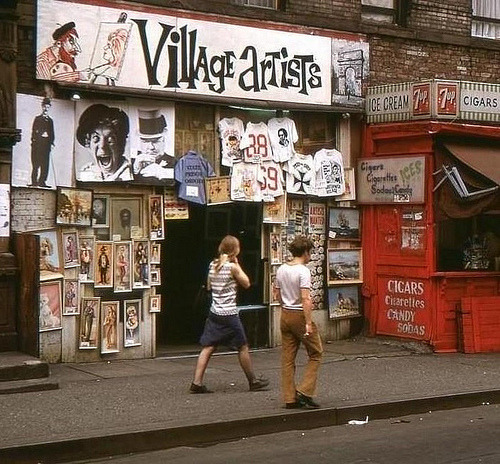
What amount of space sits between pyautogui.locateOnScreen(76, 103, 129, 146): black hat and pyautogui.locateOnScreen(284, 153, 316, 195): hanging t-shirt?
2580 mm

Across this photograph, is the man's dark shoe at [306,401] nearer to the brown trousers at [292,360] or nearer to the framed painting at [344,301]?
the brown trousers at [292,360]

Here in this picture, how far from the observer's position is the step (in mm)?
10602

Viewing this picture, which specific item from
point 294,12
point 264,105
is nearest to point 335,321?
point 264,105

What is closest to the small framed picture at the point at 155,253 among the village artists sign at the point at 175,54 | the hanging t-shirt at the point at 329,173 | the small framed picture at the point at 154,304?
the small framed picture at the point at 154,304

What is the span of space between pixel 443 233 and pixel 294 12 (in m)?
4.03

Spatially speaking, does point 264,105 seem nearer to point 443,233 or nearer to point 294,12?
point 294,12

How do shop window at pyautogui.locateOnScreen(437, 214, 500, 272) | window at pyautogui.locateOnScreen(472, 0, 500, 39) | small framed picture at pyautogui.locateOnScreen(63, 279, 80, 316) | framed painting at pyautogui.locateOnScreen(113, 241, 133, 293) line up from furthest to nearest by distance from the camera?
window at pyautogui.locateOnScreen(472, 0, 500, 39)
shop window at pyautogui.locateOnScreen(437, 214, 500, 272)
framed painting at pyautogui.locateOnScreen(113, 241, 133, 293)
small framed picture at pyautogui.locateOnScreen(63, 279, 80, 316)

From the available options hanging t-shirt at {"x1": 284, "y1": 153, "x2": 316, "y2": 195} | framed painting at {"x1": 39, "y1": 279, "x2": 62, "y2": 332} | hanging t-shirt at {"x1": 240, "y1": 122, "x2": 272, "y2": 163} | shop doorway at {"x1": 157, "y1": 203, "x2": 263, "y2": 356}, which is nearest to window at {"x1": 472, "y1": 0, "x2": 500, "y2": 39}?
A: hanging t-shirt at {"x1": 284, "y1": 153, "x2": 316, "y2": 195}

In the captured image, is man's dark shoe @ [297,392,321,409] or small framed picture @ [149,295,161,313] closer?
man's dark shoe @ [297,392,321,409]

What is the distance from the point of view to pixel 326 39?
1486 centimetres

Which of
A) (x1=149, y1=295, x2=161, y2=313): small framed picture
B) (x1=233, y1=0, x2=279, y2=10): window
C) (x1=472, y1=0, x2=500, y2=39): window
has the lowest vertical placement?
(x1=149, y1=295, x2=161, y2=313): small framed picture

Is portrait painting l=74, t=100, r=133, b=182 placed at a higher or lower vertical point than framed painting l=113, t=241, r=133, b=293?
higher

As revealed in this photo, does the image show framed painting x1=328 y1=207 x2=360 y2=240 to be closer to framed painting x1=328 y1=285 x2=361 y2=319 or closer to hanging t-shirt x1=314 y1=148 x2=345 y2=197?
hanging t-shirt x1=314 y1=148 x2=345 y2=197

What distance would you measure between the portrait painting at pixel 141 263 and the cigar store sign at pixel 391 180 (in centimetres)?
363
